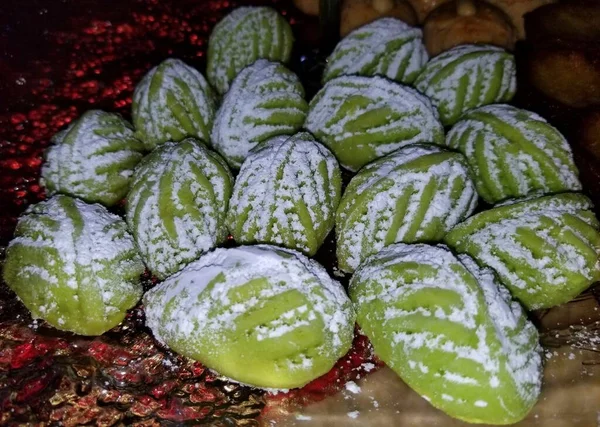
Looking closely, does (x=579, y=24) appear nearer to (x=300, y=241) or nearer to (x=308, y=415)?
(x=300, y=241)

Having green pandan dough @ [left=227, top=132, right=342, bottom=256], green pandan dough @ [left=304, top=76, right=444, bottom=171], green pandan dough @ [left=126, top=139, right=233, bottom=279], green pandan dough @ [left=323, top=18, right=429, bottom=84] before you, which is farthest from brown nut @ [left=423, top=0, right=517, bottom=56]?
green pandan dough @ [left=126, top=139, right=233, bottom=279]

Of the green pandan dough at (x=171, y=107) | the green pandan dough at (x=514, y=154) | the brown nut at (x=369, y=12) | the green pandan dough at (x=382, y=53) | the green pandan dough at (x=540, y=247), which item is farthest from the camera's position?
the brown nut at (x=369, y=12)

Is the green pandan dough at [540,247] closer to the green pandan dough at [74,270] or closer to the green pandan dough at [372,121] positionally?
the green pandan dough at [372,121]

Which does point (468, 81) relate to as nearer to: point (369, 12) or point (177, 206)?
point (369, 12)

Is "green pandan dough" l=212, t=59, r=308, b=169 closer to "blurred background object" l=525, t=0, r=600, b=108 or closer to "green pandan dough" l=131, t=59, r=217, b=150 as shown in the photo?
"green pandan dough" l=131, t=59, r=217, b=150

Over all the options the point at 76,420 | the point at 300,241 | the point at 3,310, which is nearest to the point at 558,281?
the point at 300,241

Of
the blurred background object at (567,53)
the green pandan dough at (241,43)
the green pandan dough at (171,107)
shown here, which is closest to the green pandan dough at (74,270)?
the green pandan dough at (171,107)
